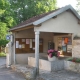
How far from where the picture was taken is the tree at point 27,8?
28.0 metres

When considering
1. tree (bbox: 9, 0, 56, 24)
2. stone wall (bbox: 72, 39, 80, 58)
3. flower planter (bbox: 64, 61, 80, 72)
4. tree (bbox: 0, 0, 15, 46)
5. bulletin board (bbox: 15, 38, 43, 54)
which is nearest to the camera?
flower planter (bbox: 64, 61, 80, 72)

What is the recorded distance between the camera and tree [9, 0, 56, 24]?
91.8 ft

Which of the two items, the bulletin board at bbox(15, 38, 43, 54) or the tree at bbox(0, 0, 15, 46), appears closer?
the bulletin board at bbox(15, 38, 43, 54)

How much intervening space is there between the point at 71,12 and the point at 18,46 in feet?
16.3

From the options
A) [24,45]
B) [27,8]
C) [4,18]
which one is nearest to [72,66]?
[24,45]

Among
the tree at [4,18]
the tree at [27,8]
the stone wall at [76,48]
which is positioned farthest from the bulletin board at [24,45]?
the tree at [27,8]

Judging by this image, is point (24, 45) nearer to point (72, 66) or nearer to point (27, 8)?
point (72, 66)

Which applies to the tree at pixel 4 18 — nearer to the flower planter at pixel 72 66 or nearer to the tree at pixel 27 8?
the tree at pixel 27 8

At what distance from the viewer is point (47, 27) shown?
10133mm

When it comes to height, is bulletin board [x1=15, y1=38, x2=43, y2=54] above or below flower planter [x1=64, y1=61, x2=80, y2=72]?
above

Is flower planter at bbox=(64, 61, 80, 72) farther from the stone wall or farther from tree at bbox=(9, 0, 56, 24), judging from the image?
tree at bbox=(9, 0, 56, 24)

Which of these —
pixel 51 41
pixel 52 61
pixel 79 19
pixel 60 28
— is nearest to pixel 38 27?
pixel 60 28

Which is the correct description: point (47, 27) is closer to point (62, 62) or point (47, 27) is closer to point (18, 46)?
point (62, 62)

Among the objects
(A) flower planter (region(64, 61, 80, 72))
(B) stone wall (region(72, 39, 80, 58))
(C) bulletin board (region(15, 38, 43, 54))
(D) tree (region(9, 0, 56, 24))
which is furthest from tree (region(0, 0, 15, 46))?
(A) flower planter (region(64, 61, 80, 72))
